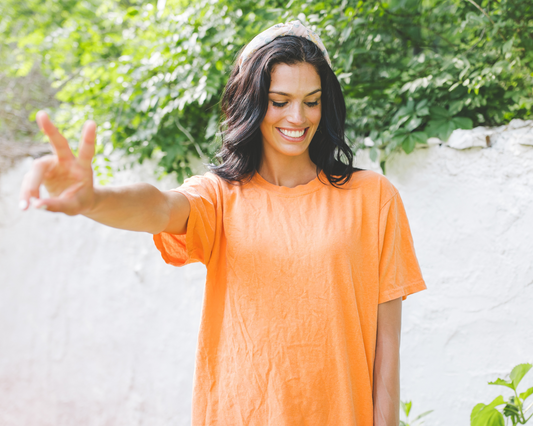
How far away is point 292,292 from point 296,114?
1.63 ft

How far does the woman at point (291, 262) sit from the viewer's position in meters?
1.20

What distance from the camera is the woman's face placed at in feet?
4.19

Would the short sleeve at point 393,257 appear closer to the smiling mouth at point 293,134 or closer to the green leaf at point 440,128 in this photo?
the smiling mouth at point 293,134

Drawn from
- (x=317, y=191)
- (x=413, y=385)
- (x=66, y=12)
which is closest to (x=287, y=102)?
(x=317, y=191)

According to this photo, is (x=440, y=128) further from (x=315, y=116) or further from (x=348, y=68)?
(x=315, y=116)

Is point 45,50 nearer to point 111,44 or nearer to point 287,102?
point 111,44

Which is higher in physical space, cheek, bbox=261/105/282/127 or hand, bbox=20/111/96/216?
cheek, bbox=261/105/282/127

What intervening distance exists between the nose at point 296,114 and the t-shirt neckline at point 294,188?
179mm

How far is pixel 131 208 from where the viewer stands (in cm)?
98

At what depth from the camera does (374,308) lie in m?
1.27

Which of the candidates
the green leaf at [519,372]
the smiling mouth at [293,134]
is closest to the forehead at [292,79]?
the smiling mouth at [293,134]

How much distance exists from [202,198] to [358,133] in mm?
1120

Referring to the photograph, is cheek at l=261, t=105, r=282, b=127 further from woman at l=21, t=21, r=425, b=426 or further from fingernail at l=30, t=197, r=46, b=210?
fingernail at l=30, t=197, r=46, b=210

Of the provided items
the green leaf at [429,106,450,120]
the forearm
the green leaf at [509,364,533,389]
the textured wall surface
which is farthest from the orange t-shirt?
the green leaf at [429,106,450,120]
